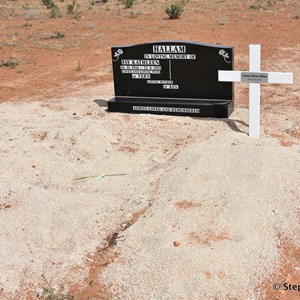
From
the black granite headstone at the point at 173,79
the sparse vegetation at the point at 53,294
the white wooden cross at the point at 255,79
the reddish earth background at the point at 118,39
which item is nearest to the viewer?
the sparse vegetation at the point at 53,294

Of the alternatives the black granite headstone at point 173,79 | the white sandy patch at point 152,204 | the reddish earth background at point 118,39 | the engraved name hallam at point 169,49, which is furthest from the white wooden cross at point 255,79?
the engraved name hallam at point 169,49

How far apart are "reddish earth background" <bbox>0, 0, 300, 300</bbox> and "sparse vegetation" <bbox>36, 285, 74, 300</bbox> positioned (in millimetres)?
94

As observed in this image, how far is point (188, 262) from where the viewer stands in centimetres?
407

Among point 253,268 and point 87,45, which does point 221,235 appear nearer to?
point 253,268

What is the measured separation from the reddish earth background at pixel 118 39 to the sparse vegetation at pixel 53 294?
94mm

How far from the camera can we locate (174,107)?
26.2 feet

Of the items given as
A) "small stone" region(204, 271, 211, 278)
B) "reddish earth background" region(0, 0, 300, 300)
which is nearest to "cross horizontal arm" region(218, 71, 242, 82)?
"reddish earth background" region(0, 0, 300, 300)

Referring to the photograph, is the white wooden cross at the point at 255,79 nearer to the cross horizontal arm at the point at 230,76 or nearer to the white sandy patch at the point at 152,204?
the cross horizontal arm at the point at 230,76

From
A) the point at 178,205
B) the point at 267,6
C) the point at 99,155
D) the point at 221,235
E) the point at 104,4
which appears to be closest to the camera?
the point at 221,235

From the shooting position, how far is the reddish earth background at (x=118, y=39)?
8930mm

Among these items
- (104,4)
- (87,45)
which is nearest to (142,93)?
(87,45)

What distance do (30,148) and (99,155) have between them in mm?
964

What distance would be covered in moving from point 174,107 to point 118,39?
831 centimetres

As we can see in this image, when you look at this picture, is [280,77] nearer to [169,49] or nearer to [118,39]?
[169,49]
